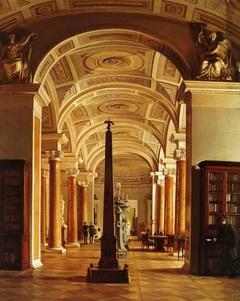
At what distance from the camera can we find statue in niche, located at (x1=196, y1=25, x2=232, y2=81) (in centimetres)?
1281

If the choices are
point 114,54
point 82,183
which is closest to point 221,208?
point 114,54

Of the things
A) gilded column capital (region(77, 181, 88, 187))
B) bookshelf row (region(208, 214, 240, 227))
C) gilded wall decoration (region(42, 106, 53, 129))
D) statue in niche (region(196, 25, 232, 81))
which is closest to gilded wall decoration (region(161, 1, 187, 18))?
statue in niche (region(196, 25, 232, 81))

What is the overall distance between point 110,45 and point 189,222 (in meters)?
5.80

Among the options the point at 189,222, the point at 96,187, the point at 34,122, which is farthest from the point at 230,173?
the point at 96,187

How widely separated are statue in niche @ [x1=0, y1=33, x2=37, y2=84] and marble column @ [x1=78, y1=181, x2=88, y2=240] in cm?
1703

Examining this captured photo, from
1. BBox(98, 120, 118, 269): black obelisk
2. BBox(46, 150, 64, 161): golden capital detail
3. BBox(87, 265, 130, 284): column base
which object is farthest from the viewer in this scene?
BBox(46, 150, 64, 161): golden capital detail

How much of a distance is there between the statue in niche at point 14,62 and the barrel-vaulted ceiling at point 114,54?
0.32 m

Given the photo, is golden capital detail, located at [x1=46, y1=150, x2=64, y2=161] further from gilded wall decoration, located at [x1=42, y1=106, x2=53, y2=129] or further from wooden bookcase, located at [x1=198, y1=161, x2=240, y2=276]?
wooden bookcase, located at [x1=198, y1=161, x2=240, y2=276]

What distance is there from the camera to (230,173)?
12.2 meters

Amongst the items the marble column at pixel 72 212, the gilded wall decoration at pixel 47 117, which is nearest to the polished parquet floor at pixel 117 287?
the gilded wall decoration at pixel 47 117

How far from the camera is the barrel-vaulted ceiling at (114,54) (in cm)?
1283

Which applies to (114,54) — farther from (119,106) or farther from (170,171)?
(170,171)

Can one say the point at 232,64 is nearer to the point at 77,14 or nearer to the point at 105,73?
the point at 77,14

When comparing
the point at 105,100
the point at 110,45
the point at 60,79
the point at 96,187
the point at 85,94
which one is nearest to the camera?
the point at 110,45
